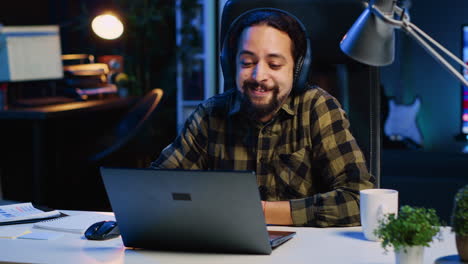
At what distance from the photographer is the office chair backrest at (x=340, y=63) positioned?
217 centimetres

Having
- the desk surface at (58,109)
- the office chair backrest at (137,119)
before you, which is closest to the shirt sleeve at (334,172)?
the office chair backrest at (137,119)

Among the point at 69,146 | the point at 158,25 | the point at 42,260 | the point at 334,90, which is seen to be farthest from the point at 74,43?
the point at 42,260

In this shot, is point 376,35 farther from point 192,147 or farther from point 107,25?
point 107,25

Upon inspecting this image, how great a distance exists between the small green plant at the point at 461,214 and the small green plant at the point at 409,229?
47mm

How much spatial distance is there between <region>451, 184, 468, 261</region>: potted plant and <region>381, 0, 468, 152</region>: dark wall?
5820mm

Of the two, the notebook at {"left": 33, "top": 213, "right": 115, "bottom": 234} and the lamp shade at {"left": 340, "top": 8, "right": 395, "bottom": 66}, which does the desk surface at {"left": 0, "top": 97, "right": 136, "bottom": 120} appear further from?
the lamp shade at {"left": 340, "top": 8, "right": 395, "bottom": 66}

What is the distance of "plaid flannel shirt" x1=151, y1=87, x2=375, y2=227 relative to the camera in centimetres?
200

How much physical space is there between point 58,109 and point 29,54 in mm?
715

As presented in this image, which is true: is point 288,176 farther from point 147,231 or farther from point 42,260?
point 42,260

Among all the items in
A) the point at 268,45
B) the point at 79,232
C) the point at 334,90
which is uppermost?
the point at 268,45

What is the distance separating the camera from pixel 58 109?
4.48m

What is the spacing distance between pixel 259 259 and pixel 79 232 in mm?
498

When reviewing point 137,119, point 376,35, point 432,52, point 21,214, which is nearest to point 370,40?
point 376,35

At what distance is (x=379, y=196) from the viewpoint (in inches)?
61.5
